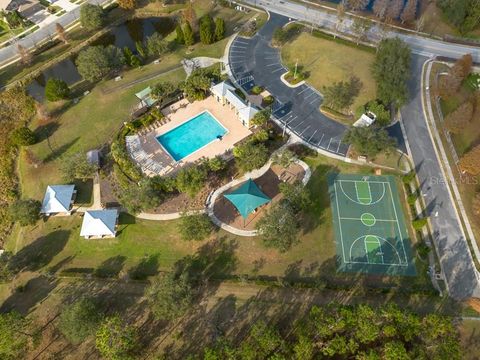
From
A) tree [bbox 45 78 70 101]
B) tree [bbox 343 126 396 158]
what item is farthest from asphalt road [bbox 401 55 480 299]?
tree [bbox 45 78 70 101]

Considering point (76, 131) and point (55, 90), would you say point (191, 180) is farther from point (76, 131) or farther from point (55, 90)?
point (55, 90)

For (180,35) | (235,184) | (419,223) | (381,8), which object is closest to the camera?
(419,223)

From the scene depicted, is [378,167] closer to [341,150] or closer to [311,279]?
[341,150]

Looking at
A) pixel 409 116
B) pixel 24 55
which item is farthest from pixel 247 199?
pixel 24 55

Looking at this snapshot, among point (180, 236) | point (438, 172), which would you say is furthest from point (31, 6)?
point (438, 172)

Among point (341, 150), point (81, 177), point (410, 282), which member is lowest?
point (410, 282)

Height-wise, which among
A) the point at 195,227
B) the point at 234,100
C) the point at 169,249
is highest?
the point at 234,100
